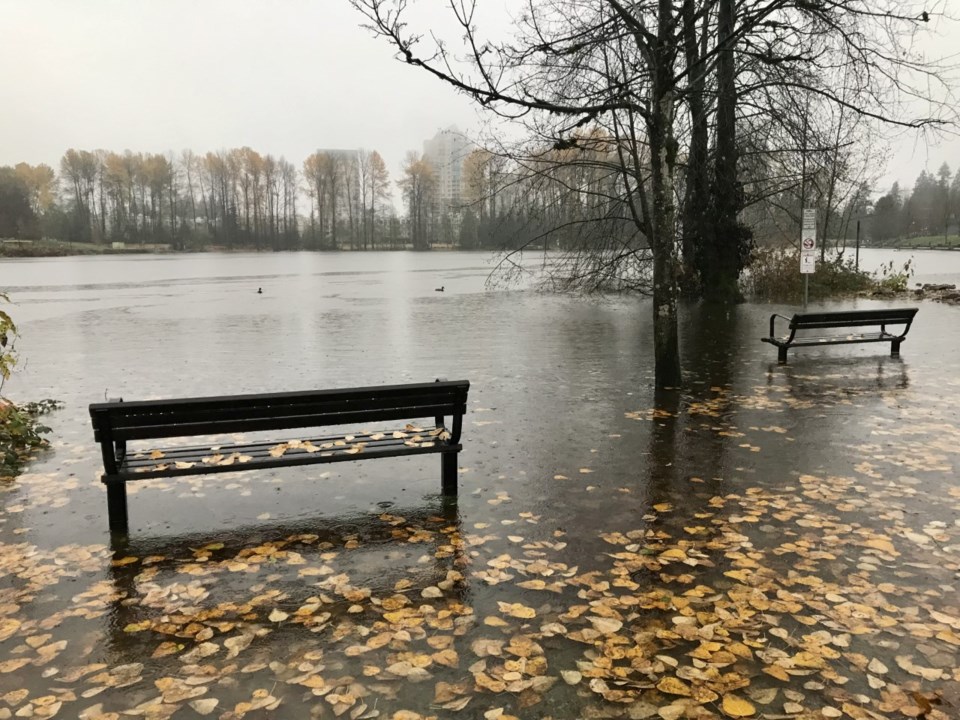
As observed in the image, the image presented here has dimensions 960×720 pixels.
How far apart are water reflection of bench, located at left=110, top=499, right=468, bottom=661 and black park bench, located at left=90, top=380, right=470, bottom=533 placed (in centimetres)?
43

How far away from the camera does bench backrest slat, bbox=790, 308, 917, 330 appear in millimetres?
10891

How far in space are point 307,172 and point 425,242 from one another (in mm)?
22453

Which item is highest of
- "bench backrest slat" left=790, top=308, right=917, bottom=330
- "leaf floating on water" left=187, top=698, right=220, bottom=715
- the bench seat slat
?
"bench backrest slat" left=790, top=308, right=917, bottom=330

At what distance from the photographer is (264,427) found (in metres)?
5.03

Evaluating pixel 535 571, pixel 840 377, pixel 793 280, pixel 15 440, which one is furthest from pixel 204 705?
pixel 793 280

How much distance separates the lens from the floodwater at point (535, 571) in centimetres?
311

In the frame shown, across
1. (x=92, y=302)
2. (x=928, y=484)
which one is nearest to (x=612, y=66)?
(x=928, y=484)

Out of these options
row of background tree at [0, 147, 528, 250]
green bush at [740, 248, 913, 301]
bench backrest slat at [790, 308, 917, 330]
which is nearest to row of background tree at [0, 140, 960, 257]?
row of background tree at [0, 147, 528, 250]

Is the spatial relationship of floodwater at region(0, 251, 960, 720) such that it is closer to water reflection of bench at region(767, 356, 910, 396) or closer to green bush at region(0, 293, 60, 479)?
water reflection of bench at region(767, 356, 910, 396)

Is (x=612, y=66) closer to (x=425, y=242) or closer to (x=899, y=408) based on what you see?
(x=899, y=408)

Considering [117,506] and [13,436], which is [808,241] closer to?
[13,436]

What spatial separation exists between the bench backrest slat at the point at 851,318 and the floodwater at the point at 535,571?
1.78 m

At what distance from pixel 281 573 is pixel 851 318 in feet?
32.3

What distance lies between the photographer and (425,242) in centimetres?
11756
